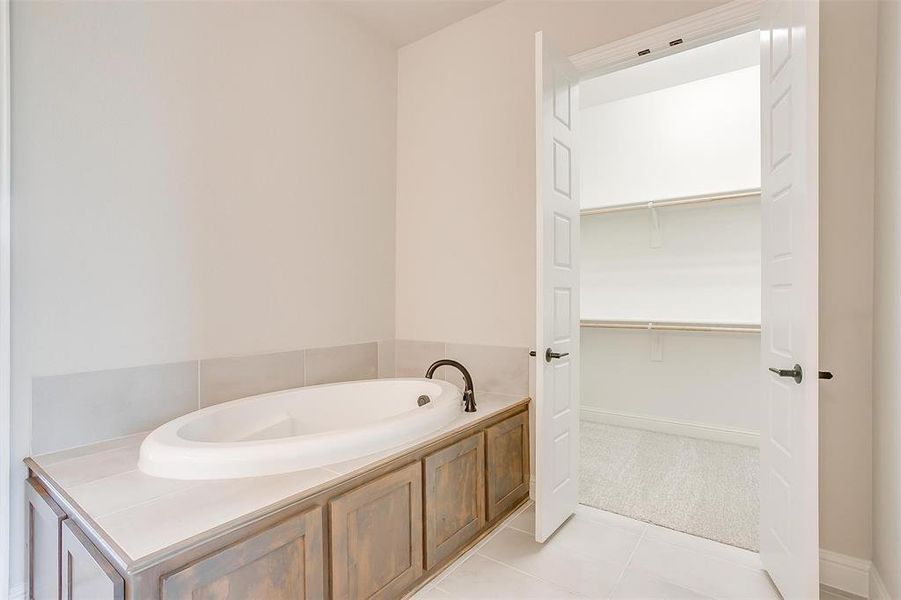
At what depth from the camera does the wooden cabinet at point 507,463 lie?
6.78 ft

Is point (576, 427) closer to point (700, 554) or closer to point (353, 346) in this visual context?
Result: point (700, 554)

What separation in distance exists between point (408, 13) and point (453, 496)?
105 inches

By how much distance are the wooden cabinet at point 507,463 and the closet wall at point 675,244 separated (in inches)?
67.4

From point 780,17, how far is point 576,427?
1880 mm

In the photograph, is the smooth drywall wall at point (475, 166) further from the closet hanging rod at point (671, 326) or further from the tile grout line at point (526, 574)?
the closet hanging rod at point (671, 326)

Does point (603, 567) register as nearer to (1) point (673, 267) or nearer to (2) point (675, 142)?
(1) point (673, 267)

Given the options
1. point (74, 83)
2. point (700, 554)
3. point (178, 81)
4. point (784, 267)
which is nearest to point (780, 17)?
point (784, 267)

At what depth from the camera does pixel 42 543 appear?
1.35m

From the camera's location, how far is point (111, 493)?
1218 millimetres

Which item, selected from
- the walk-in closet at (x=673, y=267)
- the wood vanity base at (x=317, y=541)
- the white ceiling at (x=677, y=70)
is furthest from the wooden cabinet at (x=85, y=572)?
the white ceiling at (x=677, y=70)

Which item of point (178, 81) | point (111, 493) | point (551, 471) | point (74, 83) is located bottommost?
point (551, 471)

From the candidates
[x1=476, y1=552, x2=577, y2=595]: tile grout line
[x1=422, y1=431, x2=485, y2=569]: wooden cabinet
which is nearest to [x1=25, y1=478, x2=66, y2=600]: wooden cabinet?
[x1=422, y1=431, x2=485, y2=569]: wooden cabinet

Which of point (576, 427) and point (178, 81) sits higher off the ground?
point (178, 81)

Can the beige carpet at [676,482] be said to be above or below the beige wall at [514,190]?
below
